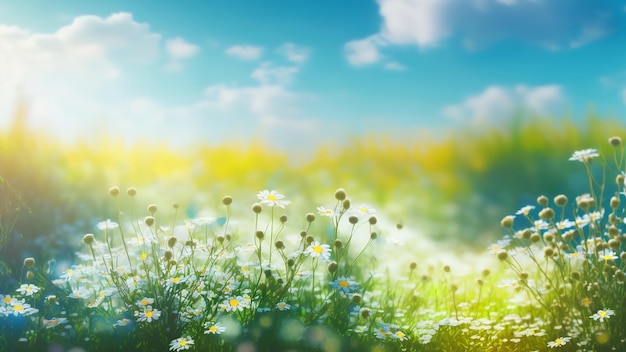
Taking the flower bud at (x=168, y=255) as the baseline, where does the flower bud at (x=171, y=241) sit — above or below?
above

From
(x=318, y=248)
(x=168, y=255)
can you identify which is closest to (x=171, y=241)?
(x=168, y=255)

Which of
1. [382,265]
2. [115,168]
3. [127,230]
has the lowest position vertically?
[382,265]

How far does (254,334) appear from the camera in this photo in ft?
9.48

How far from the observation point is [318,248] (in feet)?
9.37

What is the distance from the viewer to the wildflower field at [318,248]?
289 cm

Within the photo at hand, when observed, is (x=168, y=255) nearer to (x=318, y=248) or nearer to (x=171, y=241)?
(x=171, y=241)

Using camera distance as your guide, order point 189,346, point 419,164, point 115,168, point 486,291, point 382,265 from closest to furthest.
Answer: point 189,346 < point 486,291 < point 382,265 < point 115,168 < point 419,164

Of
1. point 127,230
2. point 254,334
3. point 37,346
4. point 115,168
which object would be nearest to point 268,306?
point 254,334

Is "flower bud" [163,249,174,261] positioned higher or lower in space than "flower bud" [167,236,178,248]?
lower

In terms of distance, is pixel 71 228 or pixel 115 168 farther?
pixel 115 168

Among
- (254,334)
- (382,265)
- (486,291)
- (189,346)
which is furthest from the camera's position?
(382,265)

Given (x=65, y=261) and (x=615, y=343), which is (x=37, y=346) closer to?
(x=65, y=261)

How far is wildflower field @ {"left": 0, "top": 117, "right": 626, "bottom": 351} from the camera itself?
9.48 ft

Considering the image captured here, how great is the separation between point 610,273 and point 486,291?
57.0 inches
